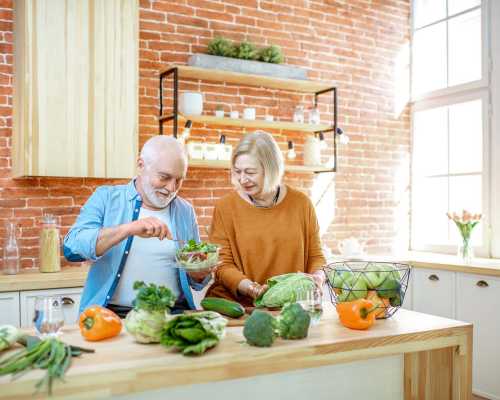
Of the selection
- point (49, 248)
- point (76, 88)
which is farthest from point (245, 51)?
point (49, 248)

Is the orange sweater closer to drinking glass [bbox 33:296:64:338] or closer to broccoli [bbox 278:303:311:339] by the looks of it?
broccoli [bbox 278:303:311:339]

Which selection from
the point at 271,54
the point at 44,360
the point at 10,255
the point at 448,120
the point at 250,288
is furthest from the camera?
the point at 448,120

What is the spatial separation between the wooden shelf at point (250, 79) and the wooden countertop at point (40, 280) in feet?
5.41

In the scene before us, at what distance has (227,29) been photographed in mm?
4625

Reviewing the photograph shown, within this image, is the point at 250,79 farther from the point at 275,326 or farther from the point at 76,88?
the point at 275,326

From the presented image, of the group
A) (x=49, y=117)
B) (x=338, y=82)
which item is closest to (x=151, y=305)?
(x=49, y=117)

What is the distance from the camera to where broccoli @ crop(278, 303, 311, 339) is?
1.75m

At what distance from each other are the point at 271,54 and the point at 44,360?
3542mm

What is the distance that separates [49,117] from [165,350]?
2288 millimetres

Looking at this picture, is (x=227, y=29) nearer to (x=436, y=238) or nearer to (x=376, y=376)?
(x=436, y=238)

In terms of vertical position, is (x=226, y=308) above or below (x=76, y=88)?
below

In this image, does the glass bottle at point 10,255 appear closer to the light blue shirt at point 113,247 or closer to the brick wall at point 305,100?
the brick wall at point 305,100

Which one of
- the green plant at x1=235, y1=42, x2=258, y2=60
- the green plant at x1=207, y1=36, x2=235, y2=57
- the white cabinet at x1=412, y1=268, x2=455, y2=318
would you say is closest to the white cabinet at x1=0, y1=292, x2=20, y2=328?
the green plant at x1=207, y1=36, x2=235, y2=57

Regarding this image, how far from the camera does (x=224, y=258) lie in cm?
265
